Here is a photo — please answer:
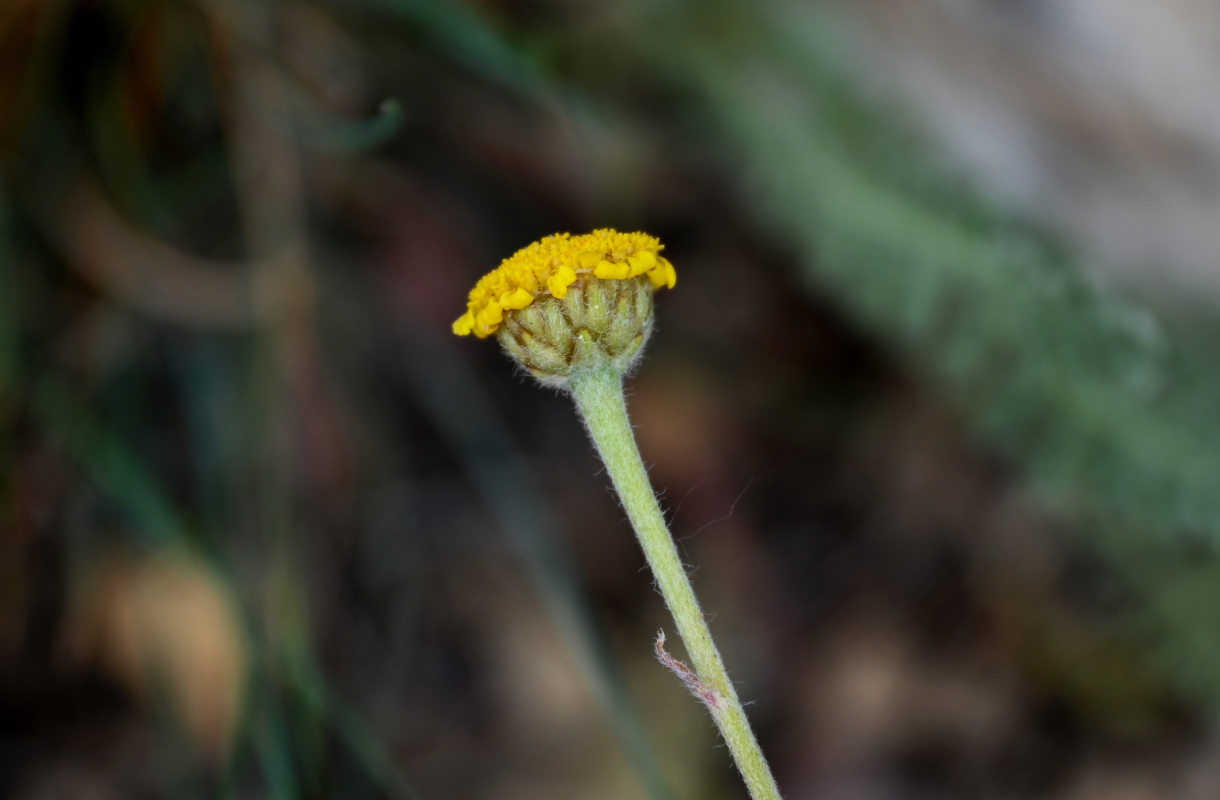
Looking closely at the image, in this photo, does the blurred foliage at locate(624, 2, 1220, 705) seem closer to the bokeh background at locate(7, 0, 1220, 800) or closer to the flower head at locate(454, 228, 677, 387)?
the bokeh background at locate(7, 0, 1220, 800)

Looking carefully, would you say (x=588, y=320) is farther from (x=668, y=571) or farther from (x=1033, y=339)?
(x=1033, y=339)

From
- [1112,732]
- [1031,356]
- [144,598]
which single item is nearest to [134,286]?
[144,598]

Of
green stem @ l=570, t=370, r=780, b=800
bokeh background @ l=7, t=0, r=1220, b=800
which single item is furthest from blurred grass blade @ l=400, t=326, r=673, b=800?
green stem @ l=570, t=370, r=780, b=800

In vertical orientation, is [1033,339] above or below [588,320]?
below

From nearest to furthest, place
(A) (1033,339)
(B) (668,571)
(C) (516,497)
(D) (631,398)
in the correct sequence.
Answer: (B) (668,571)
(A) (1033,339)
(C) (516,497)
(D) (631,398)

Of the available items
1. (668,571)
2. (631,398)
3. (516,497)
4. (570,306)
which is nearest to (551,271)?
(570,306)
